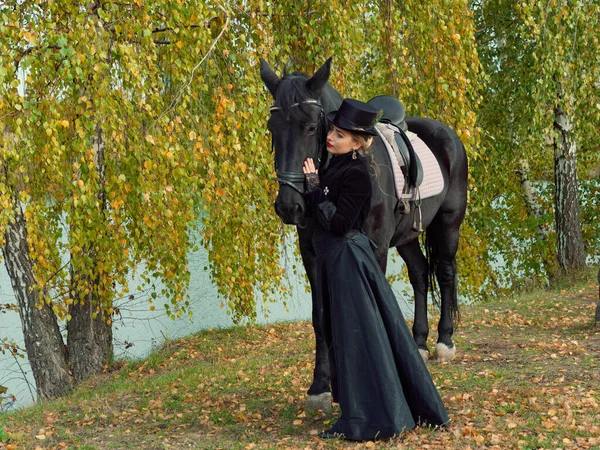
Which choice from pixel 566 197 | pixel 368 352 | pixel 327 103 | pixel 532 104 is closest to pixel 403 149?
pixel 327 103

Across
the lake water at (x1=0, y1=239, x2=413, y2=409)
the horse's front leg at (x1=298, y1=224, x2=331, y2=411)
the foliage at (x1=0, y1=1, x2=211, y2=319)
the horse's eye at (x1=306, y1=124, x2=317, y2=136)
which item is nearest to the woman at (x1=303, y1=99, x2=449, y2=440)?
the horse's eye at (x1=306, y1=124, x2=317, y2=136)

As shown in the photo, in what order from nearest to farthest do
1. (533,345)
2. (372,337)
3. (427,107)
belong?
1. (372,337)
2. (533,345)
3. (427,107)

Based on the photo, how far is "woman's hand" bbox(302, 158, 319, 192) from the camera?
13.9 feet

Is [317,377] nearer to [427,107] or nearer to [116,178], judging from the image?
[116,178]

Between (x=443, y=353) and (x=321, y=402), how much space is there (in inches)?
74.1

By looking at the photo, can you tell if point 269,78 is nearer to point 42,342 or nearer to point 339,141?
point 339,141

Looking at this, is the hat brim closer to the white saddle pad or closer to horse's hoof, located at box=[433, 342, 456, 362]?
the white saddle pad

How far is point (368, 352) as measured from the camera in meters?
4.19

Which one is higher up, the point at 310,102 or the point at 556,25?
the point at 556,25

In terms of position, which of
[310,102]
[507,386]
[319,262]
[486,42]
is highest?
[486,42]

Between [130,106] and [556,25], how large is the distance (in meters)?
6.99

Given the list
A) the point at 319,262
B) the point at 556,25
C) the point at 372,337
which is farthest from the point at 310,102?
the point at 556,25

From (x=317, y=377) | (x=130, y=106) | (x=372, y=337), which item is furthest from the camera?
(x=130, y=106)

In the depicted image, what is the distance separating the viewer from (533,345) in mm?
7164
